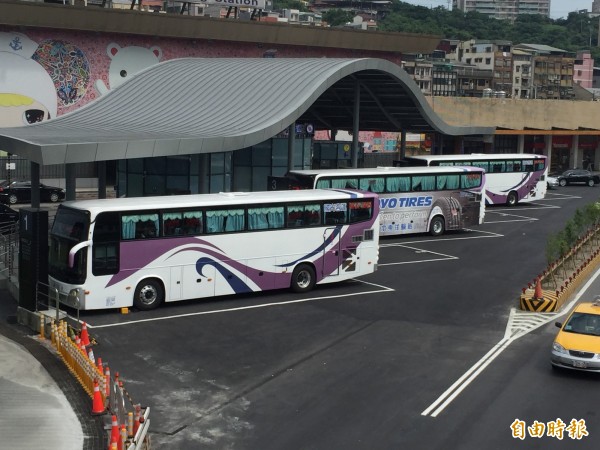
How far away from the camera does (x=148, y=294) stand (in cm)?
2517

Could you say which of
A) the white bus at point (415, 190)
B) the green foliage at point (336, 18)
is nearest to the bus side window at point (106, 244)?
the white bus at point (415, 190)

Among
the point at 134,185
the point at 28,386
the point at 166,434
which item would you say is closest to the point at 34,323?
the point at 28,386

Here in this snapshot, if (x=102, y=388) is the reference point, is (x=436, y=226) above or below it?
above

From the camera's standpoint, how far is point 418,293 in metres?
28.4

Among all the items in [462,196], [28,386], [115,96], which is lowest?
[28,386]

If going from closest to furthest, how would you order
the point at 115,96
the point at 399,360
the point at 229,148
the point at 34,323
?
the point at 399,360 < the point at 34,323 < the point at 229,148 < the point at 115,96

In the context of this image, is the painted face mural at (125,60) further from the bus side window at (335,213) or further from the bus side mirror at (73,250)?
the bus side mirror at (73,250)

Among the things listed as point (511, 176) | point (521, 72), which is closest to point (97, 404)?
point (511, 176)

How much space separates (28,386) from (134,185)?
22146 millimetres

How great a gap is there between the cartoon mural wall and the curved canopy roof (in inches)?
357

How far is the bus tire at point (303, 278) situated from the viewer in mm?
28031

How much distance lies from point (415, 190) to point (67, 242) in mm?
19494

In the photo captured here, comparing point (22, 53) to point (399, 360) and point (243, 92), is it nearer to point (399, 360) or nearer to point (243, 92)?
point (243, 92)

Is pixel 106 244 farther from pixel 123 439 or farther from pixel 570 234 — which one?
pixel 570 234
